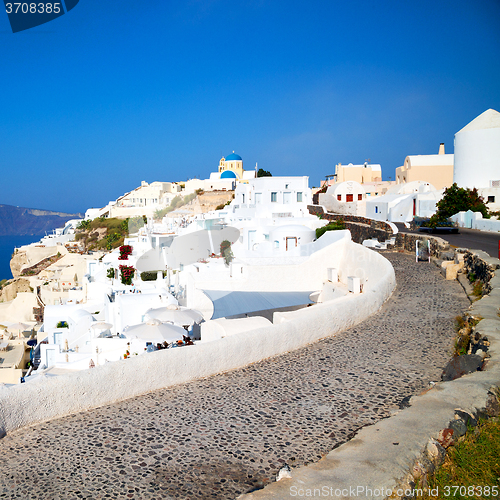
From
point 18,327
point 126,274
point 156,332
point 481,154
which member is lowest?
point 18,327

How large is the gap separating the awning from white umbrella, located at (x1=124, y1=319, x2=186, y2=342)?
1381 mm

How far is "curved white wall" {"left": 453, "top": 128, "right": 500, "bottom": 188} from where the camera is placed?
26.6m

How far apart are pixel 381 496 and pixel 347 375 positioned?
238cm

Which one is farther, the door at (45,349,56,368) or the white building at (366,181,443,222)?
the white building at (366,181,443,222)

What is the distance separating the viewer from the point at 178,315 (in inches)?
585

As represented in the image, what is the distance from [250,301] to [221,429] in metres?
10.4

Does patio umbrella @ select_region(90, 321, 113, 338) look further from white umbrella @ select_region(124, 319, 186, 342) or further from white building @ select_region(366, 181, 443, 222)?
white building @ select_region(366, 181, 443, 222)

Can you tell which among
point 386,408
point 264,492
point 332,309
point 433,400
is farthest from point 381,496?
point 332,309

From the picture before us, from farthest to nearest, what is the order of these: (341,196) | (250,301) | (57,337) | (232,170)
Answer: (232,170) → (341,196) → (57,337) → (250,301)

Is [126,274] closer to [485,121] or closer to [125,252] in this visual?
[125,252]

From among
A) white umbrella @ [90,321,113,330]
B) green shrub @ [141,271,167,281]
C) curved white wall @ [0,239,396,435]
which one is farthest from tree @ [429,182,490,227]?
curved white wall @ [0,239,396,435]

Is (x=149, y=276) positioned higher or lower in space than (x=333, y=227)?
lower

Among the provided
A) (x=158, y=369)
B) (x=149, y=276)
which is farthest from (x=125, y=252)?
(x=158, y=369)

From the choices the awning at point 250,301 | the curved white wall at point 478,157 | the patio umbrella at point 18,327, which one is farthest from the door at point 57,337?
the curved white wall at point 478,157
